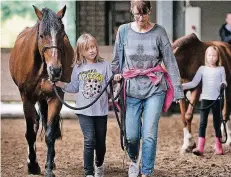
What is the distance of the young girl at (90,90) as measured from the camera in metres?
7.32

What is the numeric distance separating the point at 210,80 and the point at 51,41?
10.4 feet

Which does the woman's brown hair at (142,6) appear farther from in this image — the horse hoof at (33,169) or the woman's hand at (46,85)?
the horse hoof at (33,169)

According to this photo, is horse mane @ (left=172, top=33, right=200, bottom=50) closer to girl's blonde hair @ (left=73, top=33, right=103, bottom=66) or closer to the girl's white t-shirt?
the girl's white t-shirt

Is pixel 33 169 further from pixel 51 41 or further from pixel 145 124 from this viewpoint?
pixel 145 124

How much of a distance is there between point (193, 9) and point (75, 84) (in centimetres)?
920

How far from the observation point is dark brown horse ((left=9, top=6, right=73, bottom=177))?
25.1ft

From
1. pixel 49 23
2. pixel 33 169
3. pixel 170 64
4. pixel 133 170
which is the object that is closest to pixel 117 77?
pixel 170 64

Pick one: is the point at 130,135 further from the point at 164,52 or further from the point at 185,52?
the point at 185,52

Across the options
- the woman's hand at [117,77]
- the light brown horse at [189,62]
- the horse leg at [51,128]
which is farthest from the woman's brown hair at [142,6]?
the light brown horse at [189,62]

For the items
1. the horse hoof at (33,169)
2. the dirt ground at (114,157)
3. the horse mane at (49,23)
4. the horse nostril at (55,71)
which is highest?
the horse mane at (49,23)

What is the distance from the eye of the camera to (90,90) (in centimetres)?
732

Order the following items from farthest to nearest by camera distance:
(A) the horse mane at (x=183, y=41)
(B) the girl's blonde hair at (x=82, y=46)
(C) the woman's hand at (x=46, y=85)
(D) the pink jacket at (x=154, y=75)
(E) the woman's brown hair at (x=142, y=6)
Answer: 1. (A) the horse mane at (x=183, y=41)
2. (C) the woman's hand at (x=46, y=85)
3. (B) the girl's blonde hair at (x=82, y=46)
4. (D) the pink jacket at (x=154, y=75)
5. (E) the woman's brown hair at (x=142, y=6)

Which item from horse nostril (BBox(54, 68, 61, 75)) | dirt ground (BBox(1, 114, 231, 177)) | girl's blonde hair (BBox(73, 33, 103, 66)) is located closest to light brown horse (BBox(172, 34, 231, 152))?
dirt ground (BBox(1, 114, 231, 177))

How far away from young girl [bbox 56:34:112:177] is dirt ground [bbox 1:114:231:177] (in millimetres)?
945
